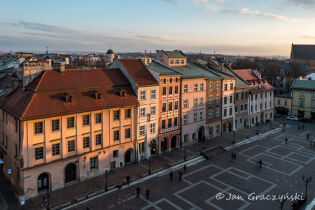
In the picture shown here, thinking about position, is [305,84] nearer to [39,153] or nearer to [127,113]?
[127,113]

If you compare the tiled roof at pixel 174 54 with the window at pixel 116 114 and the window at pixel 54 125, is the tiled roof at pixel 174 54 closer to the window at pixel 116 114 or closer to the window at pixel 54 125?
the window at pixel 116 114

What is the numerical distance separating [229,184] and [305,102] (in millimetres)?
57778

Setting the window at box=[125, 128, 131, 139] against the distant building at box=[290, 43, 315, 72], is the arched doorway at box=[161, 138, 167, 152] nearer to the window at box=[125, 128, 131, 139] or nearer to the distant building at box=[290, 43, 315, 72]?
the window at box=[125, 128, 131, 139]

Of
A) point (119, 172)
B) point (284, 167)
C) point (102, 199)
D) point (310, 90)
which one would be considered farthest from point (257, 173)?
point (310, 90)

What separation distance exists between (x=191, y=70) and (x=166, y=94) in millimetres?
11641

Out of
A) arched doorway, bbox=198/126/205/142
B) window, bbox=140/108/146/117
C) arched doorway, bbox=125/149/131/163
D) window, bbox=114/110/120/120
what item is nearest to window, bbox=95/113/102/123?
window, bbox=114/110/120/120

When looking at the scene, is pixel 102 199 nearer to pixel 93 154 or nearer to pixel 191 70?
pixel 93 154

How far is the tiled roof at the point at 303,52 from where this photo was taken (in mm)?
179000

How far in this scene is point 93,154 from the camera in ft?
132

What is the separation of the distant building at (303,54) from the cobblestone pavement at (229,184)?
474 ft

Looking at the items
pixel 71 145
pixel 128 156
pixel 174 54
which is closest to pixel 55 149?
pixel 71 145

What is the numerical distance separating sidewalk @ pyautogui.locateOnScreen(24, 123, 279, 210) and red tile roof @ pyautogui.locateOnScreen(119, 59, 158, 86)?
14.2 metres

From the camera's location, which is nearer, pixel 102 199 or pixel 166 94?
pixel 102 199

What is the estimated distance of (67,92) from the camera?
38.3 meters
